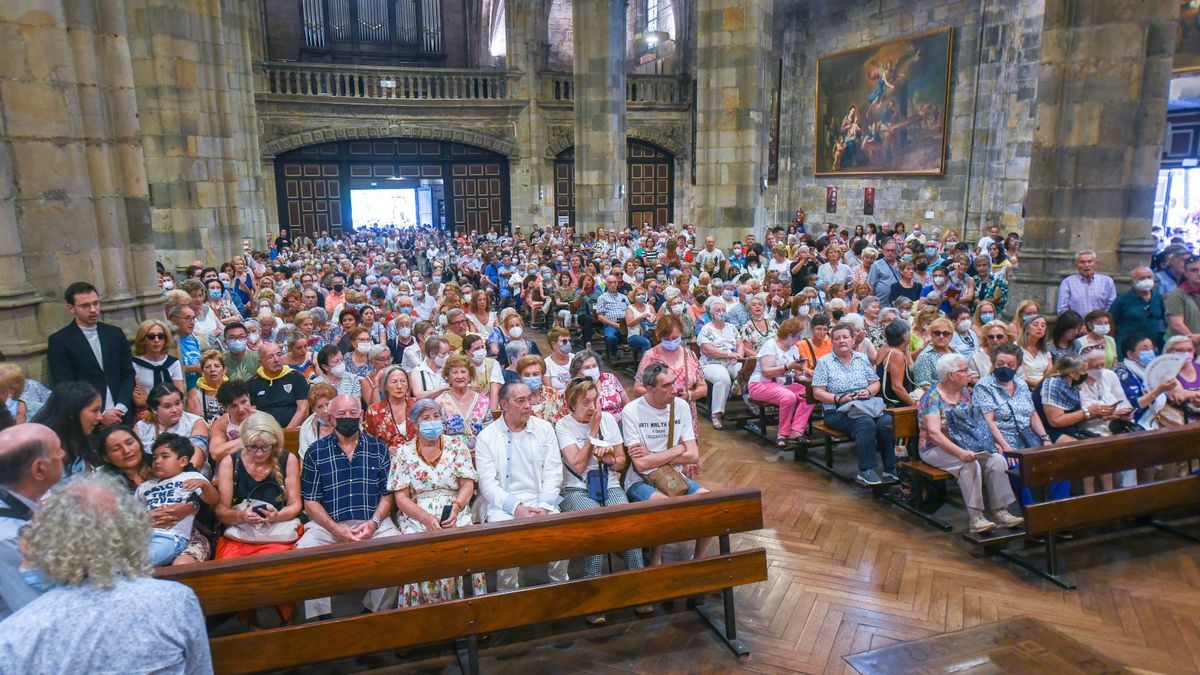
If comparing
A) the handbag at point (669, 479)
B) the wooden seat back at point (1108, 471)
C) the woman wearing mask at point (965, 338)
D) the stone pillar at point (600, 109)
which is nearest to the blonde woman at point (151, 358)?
the handbag at point (669, 479)

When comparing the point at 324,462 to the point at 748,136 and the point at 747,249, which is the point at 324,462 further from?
the point at 748,136

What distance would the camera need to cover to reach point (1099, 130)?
8.22m

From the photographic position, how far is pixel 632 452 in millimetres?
4852

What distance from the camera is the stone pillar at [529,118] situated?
949 inches

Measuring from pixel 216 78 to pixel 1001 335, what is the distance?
42.6ft

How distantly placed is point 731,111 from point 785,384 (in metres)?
7.84

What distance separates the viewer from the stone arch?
22.4 meters

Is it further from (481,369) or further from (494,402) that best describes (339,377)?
(494,402)

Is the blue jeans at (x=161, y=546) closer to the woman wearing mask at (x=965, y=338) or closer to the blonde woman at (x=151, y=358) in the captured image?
the blonde woman at (x=151, y=358)

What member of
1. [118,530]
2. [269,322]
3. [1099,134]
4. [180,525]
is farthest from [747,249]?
[118,530]

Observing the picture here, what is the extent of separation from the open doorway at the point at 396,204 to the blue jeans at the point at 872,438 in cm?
2046

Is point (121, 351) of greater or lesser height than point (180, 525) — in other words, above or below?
above

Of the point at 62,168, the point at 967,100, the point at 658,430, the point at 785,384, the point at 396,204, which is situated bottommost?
the point at 785,384

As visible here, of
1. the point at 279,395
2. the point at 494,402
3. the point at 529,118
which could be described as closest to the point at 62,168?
the point at 279,395
